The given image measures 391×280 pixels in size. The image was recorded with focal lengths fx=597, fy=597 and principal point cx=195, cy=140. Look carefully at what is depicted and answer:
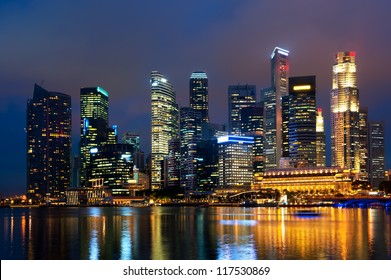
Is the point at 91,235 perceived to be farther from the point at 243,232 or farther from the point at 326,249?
the point at 326,249

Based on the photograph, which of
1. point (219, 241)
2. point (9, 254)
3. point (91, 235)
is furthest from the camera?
point (91, 235)

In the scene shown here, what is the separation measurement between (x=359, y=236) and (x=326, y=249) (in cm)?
1539

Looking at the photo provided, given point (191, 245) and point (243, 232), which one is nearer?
point (191, 245)

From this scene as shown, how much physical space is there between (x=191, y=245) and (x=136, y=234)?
1589 cm

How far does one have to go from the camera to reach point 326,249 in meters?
55.1
